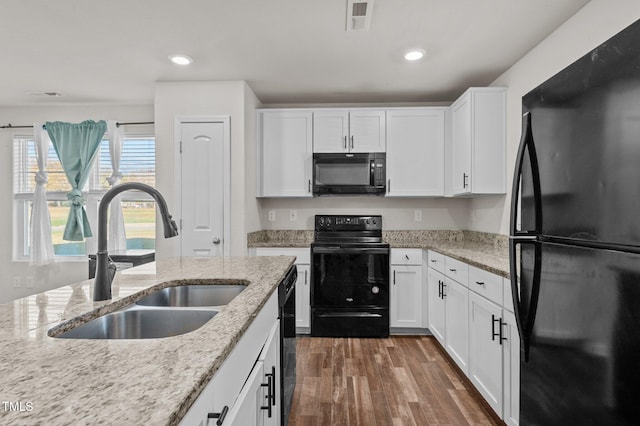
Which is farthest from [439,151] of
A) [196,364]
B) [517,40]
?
[196,364]

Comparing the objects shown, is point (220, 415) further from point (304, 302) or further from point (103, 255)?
point (304, 302)

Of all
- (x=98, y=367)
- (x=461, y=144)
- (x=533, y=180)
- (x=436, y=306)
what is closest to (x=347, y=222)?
(x=436, y=306)

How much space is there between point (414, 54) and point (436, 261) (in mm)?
1731

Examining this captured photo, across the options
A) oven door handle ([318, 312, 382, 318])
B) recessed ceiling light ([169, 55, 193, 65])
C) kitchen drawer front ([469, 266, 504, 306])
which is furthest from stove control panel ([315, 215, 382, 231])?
recessed ceiling light ([169, 55, 193, 65])

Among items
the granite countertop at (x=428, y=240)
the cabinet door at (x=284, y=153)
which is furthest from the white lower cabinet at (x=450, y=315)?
the cabinet door at (x=284, y=153)

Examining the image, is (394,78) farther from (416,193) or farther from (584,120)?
(584,120)

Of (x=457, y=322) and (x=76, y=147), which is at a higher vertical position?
(x=76, y=147)

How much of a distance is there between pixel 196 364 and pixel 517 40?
2927mm

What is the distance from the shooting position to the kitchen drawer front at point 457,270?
2.58 m

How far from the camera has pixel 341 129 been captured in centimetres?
385

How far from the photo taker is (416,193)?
3.87 metres

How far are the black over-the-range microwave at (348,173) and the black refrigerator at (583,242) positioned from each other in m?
2.49

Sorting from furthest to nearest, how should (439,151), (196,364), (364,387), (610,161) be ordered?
(439,151), (364,387), (610,161), (196,364)

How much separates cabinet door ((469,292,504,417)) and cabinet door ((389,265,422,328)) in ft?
3.80
